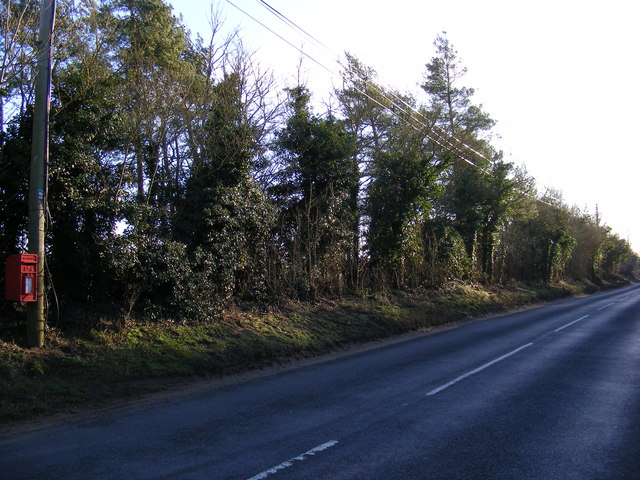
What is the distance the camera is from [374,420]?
22.3ft

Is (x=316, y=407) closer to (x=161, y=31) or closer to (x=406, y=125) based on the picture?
(x=161, y=31)

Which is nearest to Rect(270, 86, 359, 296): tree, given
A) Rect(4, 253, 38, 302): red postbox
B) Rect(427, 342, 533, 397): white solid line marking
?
Rect(427, 342, 533, 397): white solid line marking

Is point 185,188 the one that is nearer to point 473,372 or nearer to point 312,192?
point 312,192

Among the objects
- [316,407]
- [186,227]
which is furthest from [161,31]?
[316,407]

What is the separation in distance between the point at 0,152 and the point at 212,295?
17.9 feet

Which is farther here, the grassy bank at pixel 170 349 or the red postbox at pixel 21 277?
the red postbox at pixel 21 277

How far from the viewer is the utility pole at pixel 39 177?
8.98m

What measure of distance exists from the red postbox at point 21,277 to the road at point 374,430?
9.10 ft

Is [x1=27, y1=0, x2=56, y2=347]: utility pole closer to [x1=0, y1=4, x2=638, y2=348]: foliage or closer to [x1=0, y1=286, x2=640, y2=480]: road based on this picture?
[x1=0, y1=4, x2=638, y2=348]: foliage

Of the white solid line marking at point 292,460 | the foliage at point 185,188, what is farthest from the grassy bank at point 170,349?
the white solid line marking at point 292,460

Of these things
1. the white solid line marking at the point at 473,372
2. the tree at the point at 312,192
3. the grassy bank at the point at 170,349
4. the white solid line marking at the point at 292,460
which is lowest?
the white solid line marking at the point at 473,372

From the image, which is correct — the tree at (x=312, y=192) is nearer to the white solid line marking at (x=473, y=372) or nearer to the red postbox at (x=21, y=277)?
the white solid line marking at (x=473, y=372)

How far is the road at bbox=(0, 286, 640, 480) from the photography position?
5160 mm

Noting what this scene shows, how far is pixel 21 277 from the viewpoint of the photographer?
28.4ft
